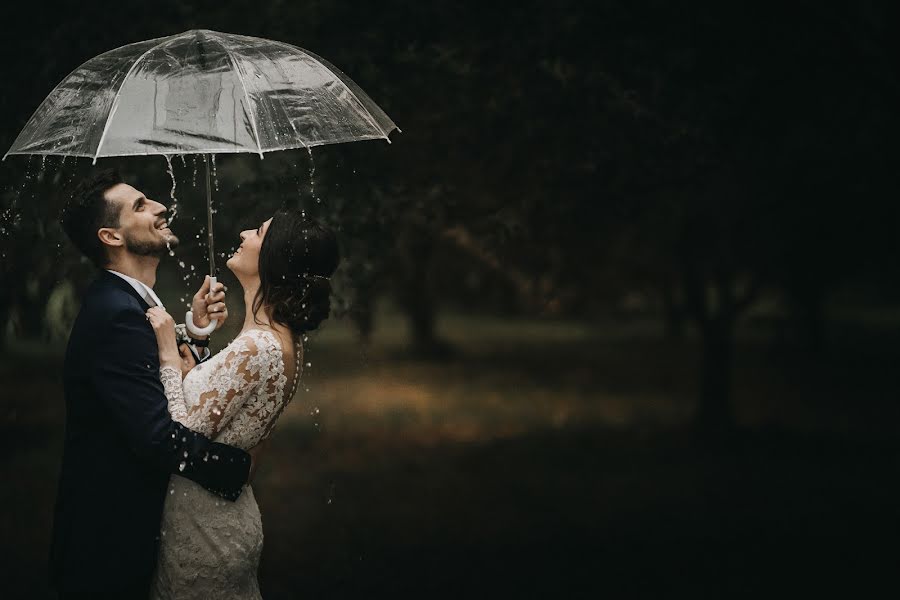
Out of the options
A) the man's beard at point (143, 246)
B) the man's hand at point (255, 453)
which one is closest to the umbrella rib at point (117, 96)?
the man's beard at point (143, 246)

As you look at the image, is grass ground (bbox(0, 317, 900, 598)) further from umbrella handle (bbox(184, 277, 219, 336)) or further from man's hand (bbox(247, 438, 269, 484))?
umbrella handle (bbox(184, 277, 219, 336))

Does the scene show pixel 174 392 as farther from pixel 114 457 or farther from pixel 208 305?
pixel 208 305

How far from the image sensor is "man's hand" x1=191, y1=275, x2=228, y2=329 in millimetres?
3856

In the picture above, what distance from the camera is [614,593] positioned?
24.7ft

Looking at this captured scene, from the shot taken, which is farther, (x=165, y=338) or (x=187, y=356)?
(x=187, y=356)

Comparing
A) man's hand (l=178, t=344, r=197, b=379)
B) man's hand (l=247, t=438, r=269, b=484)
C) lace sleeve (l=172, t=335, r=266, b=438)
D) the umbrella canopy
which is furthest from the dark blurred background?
the umbrella canopy

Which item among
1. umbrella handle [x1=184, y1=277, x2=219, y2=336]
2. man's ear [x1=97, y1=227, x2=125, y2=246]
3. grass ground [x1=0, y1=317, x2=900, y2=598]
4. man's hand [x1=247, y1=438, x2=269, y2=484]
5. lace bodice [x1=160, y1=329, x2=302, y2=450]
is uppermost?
man's ear [x1=97, y1=227, x2=125, y2=246]

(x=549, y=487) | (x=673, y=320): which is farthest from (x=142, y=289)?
(x=673, y=320)

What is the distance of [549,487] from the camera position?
473 inches

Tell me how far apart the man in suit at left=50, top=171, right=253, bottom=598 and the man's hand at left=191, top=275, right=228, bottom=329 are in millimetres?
281

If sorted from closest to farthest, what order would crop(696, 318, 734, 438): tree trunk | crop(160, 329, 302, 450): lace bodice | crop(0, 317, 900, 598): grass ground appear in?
crop(160, 329, 302, 450): lace bodice, crop(0, 317, 900, 598): grass ground, crop(696, 318, 734, 438): tree trunk

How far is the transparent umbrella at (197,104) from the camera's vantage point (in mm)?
3498

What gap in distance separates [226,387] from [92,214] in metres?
0.73

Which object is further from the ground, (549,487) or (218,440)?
(218,440)
